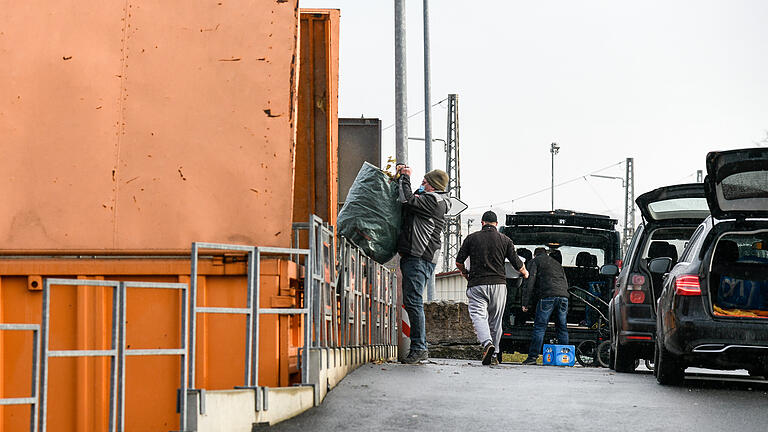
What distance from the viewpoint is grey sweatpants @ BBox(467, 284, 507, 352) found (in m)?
13.8

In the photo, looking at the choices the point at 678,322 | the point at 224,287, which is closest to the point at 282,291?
the point at 224,287

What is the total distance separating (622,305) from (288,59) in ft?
19.5

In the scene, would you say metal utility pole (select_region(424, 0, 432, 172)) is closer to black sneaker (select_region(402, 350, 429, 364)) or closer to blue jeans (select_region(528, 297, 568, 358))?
blue jeans (select_region(528, 297, 568, 358))

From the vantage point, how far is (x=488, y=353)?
1357cm

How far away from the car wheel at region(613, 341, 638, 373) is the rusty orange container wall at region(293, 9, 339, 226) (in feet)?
13.4

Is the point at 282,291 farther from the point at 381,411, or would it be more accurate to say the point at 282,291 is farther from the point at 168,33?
the point at 168,33

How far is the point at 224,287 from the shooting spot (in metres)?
7.25

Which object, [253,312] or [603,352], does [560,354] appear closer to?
[603,352]

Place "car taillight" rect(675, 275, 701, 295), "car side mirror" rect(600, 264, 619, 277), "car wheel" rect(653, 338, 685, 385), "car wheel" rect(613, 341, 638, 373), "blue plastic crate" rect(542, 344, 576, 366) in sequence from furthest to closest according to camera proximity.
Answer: "blue plastic crate" rect(542, 344, 576, 366) < "car side mirror" rect(600, 264, 619, 277) < "car wheel" rect(613, 341, 638, 373) < "car wheel" rect(653, 338, 685, 385) < "car taillight" rect(675, 275, 701, 295)

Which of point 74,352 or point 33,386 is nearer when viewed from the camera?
point 33,386

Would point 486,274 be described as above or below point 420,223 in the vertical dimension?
below

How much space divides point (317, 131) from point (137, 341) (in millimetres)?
3922

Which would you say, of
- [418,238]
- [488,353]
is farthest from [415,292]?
[488,353]

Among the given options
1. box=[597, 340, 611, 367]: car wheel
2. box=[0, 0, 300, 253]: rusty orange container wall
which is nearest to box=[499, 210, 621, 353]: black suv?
box=[597, 340, 611, 367]: car wheel
